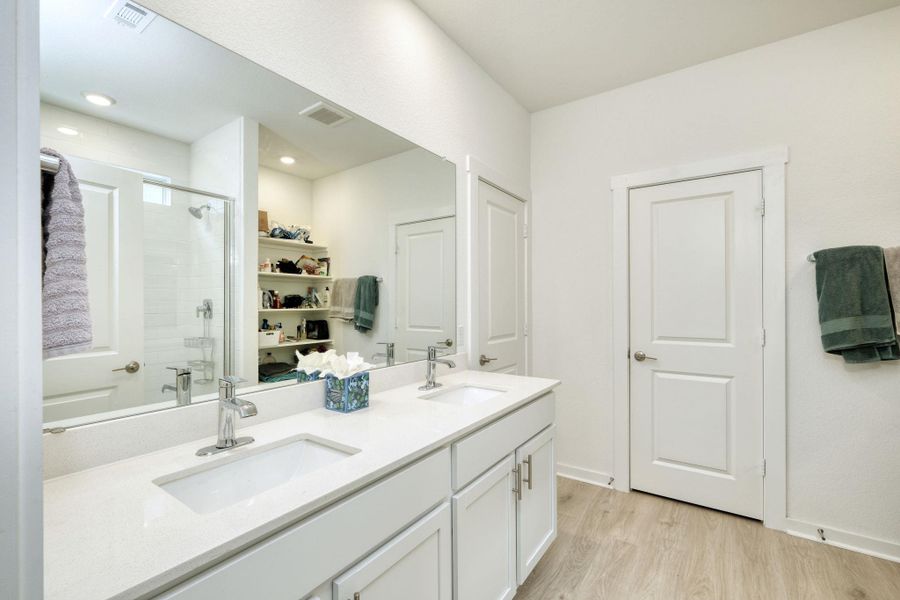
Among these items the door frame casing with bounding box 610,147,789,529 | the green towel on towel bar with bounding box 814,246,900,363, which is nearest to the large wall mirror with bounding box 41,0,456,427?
the door frame casing with bounding box 610,147,789,529

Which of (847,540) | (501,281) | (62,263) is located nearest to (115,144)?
(62,263)

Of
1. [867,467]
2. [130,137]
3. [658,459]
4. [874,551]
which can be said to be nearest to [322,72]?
[130,137]

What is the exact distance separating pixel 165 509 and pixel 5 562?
44cm

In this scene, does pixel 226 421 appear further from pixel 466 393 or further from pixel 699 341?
pixel 699 341

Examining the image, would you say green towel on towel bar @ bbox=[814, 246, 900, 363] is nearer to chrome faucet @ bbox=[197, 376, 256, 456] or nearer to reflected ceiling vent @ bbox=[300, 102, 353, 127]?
reflected ceiling vent @ bbox=[300, 102, 353, 127]

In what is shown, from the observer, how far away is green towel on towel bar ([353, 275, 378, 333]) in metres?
1.67

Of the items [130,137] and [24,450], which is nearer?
[24,450]

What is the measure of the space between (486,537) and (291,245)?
1234mm

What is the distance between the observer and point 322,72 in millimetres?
1503

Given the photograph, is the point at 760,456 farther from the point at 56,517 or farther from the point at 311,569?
the point at 56,517

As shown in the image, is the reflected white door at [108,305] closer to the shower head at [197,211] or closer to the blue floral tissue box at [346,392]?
the shower head at [197,211]

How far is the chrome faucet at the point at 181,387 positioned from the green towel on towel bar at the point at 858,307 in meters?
2.80

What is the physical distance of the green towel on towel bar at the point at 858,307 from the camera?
192 cm

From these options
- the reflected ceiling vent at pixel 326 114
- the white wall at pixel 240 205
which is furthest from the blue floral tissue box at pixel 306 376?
the reflected ceiling vent at pixel 326 114
